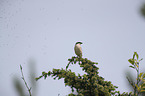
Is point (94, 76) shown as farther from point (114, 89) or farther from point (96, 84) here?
point (114, 89)

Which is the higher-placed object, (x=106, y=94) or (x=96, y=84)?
(x=96, y=84)

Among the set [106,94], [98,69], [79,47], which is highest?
[79,47]

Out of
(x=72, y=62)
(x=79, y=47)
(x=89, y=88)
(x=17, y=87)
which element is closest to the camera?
(x=17, y=87)

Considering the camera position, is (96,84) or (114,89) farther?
(114,89)

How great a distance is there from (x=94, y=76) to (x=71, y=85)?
264 millimetres

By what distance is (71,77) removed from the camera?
184 cm

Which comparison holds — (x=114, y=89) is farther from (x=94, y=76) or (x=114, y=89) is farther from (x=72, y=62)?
(x=72, y=62)

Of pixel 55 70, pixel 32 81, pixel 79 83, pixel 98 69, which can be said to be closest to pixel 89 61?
pixel 98 69

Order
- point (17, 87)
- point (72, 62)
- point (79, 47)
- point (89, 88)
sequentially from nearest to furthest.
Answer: point (17, 87), point (89, 88), point (72, 62), point (79, 47)

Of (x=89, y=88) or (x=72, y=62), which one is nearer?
(x=89, y=88)

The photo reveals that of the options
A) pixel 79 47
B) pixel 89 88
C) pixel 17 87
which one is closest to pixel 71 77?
pixel 89 88

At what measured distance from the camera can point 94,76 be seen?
181cm

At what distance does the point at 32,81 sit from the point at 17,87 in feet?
0.74

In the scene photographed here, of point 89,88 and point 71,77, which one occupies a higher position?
point 71,77
